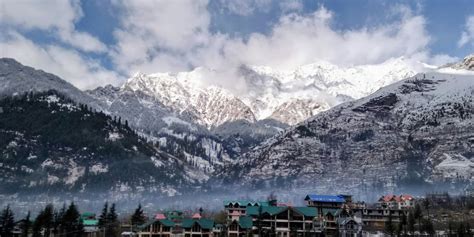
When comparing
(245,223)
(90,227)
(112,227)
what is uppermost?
(245,223)

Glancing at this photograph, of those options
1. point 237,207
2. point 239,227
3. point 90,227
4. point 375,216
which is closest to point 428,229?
point 375,216

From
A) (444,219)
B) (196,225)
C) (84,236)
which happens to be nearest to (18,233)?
(84,236)

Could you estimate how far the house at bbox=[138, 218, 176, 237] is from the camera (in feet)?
443

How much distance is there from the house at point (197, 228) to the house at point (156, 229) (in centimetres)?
416

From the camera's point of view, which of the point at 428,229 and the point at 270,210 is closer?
the point at 428,229

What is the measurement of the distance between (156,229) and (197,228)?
35.9ft

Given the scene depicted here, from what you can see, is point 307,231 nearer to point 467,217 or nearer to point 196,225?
point 196,225

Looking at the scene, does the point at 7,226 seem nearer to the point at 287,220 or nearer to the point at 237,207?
the point at 237,207

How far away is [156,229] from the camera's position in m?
136

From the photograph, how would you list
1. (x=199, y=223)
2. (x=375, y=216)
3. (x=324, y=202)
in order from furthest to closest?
(x=324, y=202) → (x=375, y=216) → (x=199, y=223)

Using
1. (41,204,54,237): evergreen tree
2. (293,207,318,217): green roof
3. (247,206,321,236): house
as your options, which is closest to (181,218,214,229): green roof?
(247,206,321,236): house

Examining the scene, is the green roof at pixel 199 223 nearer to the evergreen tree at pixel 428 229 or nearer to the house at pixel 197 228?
the house at pixel 197 228

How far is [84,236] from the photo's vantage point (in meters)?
142

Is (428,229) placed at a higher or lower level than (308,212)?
lower
